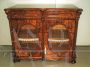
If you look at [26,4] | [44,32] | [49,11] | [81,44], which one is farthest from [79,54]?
[26,4]

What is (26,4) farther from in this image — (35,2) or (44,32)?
(44,32)

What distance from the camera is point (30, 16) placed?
244 centimetres

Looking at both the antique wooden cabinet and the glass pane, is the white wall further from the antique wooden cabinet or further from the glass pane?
the glass pane

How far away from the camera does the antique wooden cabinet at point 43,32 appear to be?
2.42m

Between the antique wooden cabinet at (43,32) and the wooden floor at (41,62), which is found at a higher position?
the antique wooden cabinet at (43,32)

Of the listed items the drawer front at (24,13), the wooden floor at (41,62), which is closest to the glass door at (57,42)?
the wooden floor at (41,62)

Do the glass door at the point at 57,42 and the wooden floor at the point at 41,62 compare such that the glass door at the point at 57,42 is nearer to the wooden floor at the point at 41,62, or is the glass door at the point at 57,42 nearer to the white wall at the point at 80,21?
the wooden floor at the point at 41,62

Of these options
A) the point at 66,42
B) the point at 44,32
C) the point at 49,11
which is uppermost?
the point at 49,11

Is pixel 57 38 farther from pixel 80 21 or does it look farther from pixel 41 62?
pixel 80 21

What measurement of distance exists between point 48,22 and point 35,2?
768mm

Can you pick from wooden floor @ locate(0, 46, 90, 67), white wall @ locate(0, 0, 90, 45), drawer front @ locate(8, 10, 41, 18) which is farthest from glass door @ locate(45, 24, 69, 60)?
white wall @ locate(0, 0, 90, 45)

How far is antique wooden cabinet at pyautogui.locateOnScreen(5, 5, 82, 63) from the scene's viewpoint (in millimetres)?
2418

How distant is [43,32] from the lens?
255 cm

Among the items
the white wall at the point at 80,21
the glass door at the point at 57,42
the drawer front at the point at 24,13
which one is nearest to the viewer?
the drawer front at the point at 24,13
